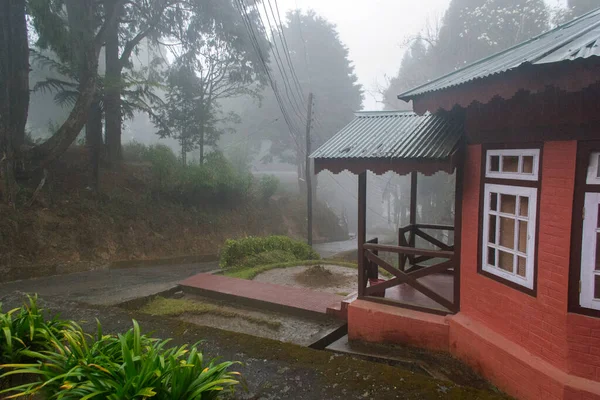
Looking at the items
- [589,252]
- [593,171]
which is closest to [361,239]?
[589,252]

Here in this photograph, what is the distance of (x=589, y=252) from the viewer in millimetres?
3379

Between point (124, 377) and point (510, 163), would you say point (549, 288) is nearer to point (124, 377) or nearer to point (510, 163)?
point (510, 163)

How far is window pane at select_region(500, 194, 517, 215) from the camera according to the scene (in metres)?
4.21

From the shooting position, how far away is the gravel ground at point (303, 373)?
135 inches

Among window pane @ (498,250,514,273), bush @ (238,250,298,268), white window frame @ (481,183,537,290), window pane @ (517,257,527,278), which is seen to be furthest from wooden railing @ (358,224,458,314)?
bush @ (238,250,298,268)

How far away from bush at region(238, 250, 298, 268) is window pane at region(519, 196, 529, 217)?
821 centimetres

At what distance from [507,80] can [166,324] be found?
16.0 feet

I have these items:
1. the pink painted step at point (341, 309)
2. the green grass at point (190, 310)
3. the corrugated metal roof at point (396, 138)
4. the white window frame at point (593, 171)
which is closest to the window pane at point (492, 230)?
the corrugated metal roof at point (396, 138)

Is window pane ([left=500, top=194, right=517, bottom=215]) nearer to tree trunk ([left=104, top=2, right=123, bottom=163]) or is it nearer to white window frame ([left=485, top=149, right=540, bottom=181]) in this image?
white window frame ([left=485, top=149, right=540, bottom=181])

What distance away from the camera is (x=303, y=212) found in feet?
94.8

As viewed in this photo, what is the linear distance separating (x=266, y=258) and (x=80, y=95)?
914 centimetres

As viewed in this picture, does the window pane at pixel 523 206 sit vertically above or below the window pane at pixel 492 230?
above

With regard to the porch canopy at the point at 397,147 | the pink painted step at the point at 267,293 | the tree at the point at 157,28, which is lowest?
the pink painted step at the point at 267,293

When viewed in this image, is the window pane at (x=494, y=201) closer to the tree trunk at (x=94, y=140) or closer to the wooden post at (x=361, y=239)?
the wooden post at (x=361, y=239)
